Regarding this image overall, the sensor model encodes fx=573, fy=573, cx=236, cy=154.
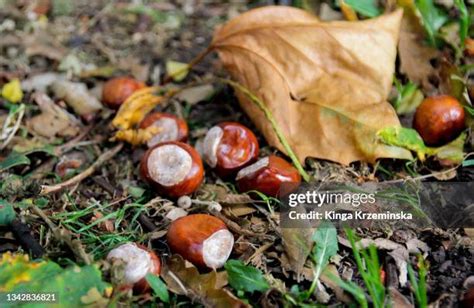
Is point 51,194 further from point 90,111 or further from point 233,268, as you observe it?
point 233,268

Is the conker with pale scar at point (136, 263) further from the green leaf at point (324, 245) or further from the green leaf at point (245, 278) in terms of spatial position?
the green leaf at point (324, 245)

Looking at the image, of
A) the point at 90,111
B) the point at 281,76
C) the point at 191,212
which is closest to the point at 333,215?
the point at 191,212

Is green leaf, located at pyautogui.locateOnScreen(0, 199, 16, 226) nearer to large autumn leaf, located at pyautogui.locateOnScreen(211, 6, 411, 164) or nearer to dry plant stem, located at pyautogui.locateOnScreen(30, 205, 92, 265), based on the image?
dry plant stem, located at pyautogui.locateOnScreen(30, 205, 92, 265)

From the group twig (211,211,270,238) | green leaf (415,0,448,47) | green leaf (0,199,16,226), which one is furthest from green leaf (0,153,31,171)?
green leaf (415,0,448,47)

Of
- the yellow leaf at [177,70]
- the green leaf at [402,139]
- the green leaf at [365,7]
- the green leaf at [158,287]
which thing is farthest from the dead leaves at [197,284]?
the green leaf at [365,7]

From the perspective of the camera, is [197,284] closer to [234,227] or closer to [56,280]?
[234,227]

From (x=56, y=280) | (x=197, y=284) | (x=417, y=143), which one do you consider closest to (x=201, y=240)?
(x=197, y=284)
